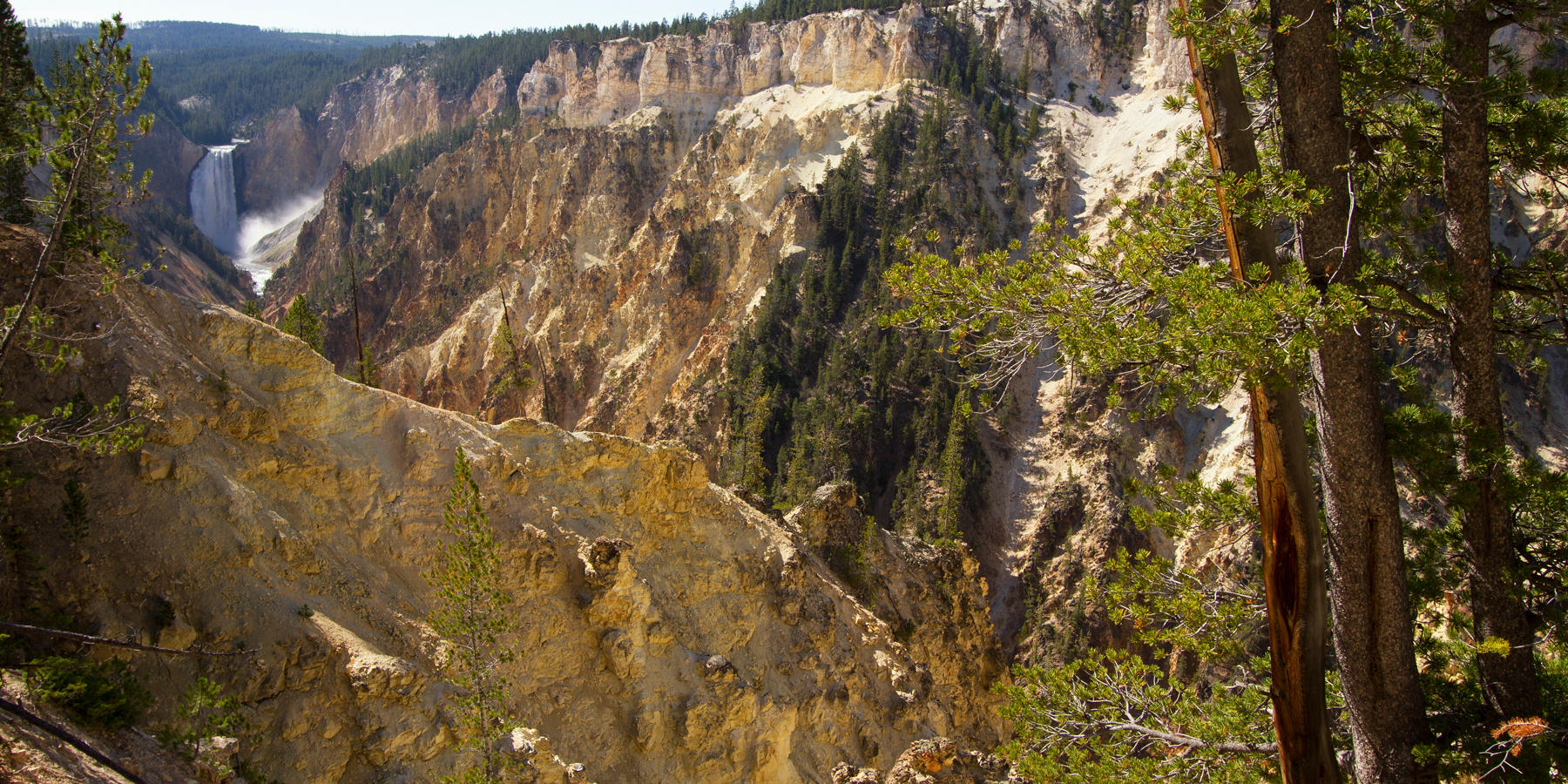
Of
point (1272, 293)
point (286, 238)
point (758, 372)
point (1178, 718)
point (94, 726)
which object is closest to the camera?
point (1272, 293)

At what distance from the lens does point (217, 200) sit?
124625mm

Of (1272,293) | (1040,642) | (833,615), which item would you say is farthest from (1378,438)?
(1040,642)

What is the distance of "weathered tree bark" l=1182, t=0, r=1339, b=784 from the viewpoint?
18.0 ft

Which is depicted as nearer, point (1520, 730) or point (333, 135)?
point (1520, 730)

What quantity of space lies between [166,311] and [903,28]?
75688mm

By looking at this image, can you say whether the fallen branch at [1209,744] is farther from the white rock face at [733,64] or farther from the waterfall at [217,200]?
the waterfall at [217,200]

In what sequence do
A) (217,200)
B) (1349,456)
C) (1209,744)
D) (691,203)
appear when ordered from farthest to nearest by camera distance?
(217,200) → (691,203) → (1209,744) → (1349,456)

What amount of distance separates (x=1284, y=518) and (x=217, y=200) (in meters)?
149

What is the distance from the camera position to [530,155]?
270 feet

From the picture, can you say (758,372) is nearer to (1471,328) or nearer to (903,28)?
(903,28)

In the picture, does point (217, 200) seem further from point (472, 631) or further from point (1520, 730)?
point (1520, 730)

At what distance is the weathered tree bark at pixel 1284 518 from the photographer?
5.48 metres

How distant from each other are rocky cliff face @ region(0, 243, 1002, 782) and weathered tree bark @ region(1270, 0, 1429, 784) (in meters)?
10.2

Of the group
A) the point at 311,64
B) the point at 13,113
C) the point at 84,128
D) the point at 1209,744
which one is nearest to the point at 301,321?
the point at 13,113
